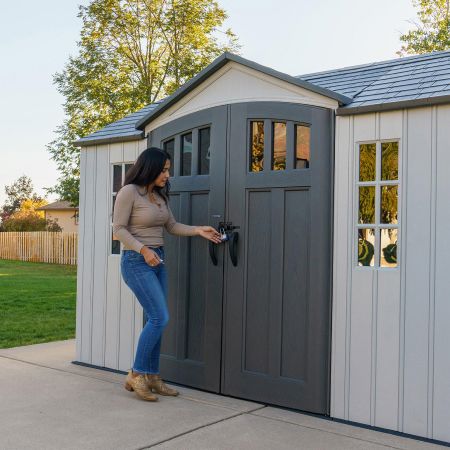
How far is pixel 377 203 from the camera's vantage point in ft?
13.3

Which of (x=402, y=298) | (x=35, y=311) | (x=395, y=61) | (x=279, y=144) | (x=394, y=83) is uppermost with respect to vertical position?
(x=395, y=61)

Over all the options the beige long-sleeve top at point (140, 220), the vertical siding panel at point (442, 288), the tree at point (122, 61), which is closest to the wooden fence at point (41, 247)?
the tree at point (122, 61)

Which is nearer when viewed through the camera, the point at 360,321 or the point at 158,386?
the point at 360,321

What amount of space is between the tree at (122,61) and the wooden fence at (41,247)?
463 centimetres

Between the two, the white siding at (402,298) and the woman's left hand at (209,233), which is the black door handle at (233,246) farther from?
the white siding at (402,298)

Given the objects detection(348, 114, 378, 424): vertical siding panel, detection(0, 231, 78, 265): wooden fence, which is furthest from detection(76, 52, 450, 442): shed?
detection(0, 231, 78, 265): wooden fence

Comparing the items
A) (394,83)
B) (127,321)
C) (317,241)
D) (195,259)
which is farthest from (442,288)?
(127,321)

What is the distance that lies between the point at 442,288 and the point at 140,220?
2.16m

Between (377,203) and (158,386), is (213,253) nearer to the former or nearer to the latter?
(158,386)

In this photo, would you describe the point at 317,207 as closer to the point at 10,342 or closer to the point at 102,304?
the point at 102,304

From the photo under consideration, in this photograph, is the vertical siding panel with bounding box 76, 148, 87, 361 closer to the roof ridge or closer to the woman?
the woman

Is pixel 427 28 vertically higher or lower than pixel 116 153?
higher

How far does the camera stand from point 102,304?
5625 millimetres

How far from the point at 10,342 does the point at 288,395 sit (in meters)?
3.98
